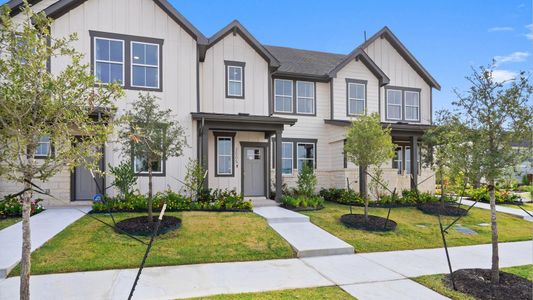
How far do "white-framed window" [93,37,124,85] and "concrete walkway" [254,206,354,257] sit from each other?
680 cm

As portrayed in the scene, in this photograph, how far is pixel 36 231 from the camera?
7.58 m

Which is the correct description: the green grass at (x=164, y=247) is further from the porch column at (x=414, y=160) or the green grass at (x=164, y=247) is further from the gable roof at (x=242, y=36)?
the porch column at (x=414, y=160)

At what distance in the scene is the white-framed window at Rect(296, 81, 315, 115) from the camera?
15812 mm

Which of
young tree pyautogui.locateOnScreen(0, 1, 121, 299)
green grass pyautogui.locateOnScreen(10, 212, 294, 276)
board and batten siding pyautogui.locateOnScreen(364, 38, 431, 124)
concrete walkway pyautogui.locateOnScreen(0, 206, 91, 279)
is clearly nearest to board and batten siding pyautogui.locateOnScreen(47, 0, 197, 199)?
concrete walkway pyautogui.locateOnScreen(0, 206, 91, 279)

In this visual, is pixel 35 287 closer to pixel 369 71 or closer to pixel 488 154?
pixel 488 154

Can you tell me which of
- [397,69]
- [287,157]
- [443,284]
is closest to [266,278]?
[443,284]

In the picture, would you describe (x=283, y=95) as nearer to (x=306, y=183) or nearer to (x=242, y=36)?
(x=242, y=36)

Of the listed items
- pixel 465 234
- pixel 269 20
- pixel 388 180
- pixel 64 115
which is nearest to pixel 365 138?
pixel 465 234

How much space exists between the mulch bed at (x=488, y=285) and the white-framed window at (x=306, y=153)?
9.98 metres

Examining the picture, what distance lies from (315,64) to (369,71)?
2755mm

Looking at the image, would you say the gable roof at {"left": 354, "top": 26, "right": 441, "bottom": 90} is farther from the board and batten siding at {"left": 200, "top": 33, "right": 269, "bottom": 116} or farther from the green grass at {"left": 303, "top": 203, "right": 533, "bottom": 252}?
the green grass at {"left": 303, "top": 203, "right": 533, "bottom": 252}

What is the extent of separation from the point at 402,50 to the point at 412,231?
11.4 meters

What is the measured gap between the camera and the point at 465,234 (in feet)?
31.2

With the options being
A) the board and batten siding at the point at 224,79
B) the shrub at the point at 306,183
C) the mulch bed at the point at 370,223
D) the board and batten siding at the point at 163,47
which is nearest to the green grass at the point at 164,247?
the mulch bed at the point at 370,223
